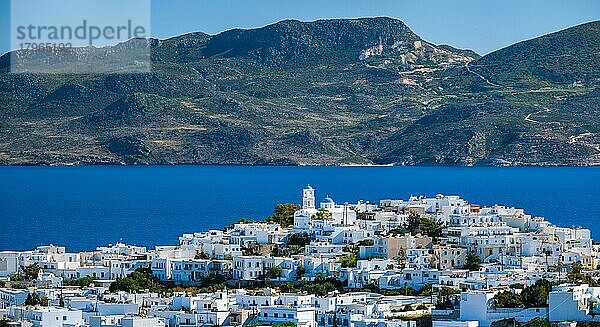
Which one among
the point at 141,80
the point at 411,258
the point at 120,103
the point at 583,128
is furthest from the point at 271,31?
the point at 411,258

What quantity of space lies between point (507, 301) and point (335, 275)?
664 centimetres

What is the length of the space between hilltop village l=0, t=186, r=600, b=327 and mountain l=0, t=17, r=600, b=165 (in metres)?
71.1

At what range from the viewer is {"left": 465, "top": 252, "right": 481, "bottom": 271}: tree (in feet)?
110

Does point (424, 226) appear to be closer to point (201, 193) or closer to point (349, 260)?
point (349, 260)

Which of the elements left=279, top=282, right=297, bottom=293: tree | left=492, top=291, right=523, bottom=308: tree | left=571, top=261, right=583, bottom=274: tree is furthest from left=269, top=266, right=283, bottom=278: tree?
left=492, top=291, right=523, bottom=308: tree

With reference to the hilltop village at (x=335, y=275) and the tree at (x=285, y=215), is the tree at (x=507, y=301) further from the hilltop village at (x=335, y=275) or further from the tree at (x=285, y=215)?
the tree at (x=285, y=215)

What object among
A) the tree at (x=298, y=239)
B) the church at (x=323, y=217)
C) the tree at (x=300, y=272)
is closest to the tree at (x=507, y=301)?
the tree at (x=300, y=272)

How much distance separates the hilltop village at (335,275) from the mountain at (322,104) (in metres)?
71.1

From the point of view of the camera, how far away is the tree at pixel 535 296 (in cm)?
2692

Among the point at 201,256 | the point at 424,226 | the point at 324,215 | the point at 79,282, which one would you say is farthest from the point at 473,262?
the point at 79,282

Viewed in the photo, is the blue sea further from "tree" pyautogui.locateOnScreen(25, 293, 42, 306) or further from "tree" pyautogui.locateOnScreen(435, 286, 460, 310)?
"tree" pyautogui.locateOnScreen(435, 286, 460, 310)

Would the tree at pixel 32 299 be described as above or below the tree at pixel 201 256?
below

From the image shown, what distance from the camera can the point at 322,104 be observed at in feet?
444

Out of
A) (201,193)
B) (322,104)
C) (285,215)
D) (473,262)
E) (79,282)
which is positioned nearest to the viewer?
(79,282)
